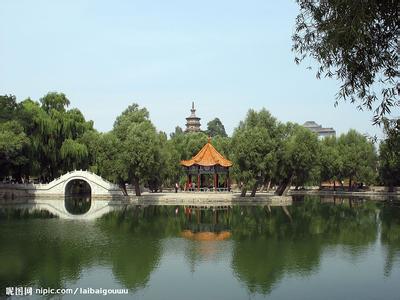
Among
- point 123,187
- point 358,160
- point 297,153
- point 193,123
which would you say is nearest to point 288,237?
point 297,153

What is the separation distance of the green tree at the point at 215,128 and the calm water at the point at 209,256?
5775cm

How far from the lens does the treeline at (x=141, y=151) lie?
3278 centimetres

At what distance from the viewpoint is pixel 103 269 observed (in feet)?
43.5

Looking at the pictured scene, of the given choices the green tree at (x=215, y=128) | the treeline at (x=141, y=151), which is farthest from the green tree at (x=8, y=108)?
the green tree at (x=215, y=128)

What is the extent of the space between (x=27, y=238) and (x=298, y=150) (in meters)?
20.8

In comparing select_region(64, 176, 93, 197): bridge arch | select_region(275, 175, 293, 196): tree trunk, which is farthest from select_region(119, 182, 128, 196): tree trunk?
select_region(275, 175, 293, 196): tree trunk

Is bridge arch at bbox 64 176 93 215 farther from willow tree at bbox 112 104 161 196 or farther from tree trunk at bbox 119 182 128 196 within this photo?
willow tree at bbox 112 104 161 196

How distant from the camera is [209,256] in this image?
15.5m

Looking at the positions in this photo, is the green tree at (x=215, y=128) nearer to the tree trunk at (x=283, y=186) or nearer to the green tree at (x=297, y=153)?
the tree trunk at (x=283, y=186)

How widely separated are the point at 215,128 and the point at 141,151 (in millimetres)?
51861

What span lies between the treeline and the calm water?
26.2ft

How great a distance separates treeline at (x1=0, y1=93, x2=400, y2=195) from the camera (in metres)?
32.8

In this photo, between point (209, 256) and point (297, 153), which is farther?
point (297, 153)

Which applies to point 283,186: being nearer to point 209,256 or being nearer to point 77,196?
point 77,196
